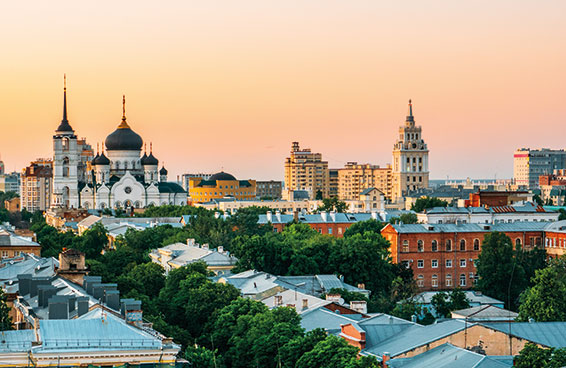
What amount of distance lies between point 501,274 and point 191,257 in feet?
60.6

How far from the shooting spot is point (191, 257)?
73375 mm

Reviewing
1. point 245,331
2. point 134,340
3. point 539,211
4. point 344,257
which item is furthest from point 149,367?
point 539,211

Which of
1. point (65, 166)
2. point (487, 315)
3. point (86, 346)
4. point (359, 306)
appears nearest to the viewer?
point (86, 346)

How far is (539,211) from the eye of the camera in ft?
310

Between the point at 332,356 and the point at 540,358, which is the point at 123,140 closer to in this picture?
the point at 332,356

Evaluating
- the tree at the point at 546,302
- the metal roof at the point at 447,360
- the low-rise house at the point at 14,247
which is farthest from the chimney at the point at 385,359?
the low-rise house at the point at 14,247

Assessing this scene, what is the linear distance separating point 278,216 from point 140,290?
57.2m

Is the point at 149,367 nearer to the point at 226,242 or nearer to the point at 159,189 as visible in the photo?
the point at 226,242

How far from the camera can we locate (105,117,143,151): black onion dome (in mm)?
160375

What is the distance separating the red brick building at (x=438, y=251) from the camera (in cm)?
7981

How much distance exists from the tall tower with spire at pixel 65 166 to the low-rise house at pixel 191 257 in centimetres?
7214

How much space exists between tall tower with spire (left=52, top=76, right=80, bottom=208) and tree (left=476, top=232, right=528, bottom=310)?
9165 cm

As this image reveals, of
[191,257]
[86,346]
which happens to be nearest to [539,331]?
[86,346]

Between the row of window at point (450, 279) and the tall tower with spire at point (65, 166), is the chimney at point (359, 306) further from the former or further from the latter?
the tall tower with spire at point (65, 166)
